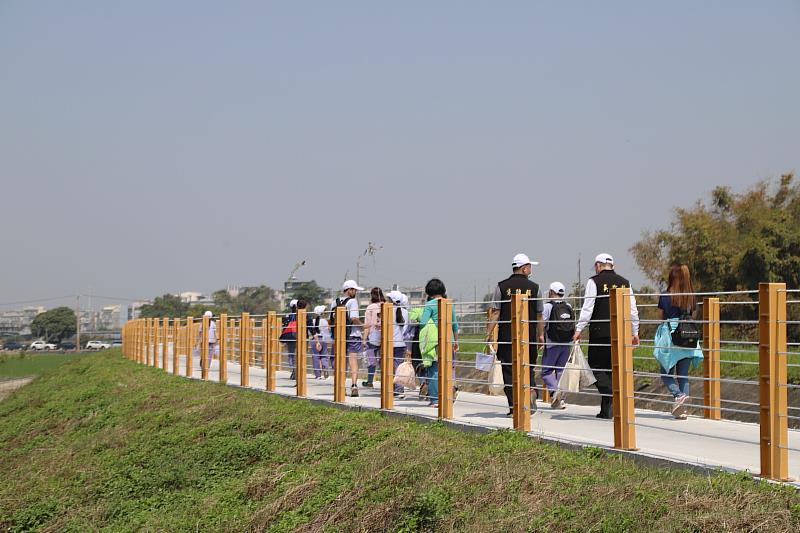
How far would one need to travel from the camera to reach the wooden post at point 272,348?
1681 centimetres

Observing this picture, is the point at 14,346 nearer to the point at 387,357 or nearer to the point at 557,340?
the point at 387,357

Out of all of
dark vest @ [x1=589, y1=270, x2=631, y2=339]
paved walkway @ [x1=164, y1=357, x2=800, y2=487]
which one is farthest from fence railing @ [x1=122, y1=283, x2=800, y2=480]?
dark vest @ [x1=589, y1=270, x2=631, y2=339]

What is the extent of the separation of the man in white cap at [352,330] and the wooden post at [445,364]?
3.47 metres

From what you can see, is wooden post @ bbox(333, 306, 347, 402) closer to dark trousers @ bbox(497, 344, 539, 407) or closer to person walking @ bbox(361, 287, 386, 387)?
person walking @ bbox(361, 287, 386, 387)

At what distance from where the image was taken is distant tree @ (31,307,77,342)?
154m

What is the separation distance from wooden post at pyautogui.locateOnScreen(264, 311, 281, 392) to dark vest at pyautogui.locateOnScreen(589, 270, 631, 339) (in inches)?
276

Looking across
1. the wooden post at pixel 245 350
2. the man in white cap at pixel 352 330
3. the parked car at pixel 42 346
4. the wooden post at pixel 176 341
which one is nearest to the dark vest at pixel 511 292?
the man in white cap at pixel 352 330

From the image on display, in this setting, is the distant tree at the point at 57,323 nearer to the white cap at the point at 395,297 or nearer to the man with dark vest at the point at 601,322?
the white cap at the point at 395,297

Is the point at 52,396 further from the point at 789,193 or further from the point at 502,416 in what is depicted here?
the point at 789,193

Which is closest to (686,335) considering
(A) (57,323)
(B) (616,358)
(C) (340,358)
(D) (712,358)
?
(D) (712,358)

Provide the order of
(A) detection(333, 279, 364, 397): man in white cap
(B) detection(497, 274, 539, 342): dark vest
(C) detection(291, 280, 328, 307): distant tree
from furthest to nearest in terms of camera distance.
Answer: (C) detection(291, 280, 328, 307): distant tree < (A) detection(333, 279, 364, 397): man in white cap < (B) detection(497, 274, 539, 342): dark vest

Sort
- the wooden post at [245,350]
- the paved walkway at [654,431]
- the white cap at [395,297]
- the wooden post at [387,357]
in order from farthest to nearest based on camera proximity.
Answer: the wooden post at [245,350], the white cap at [395,297], the wooden post at [387,357], the paved walkway at [654,431]

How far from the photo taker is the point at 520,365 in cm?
953

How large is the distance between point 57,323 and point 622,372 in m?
154
